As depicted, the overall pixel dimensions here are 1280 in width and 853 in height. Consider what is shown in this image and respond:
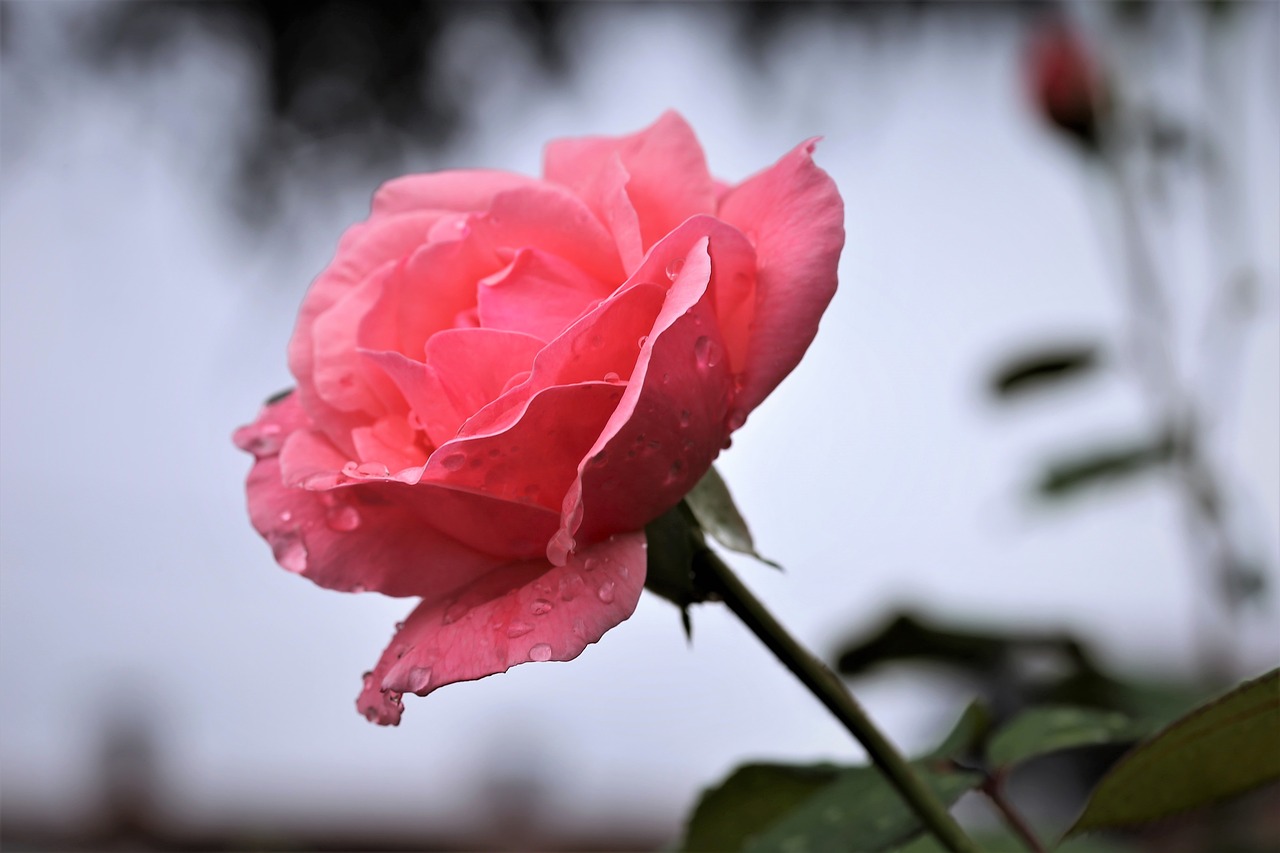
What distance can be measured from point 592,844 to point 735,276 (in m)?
1.20

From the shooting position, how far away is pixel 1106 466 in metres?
1.11

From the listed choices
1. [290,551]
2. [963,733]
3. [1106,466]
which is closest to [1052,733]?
[963,733]

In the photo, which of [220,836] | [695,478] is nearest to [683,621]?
[695,478]

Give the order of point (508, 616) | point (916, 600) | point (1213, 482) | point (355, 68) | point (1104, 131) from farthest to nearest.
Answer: point (355, 68) → point (1104, 131) → point (1213, 482) → point (916, 600) → point (508, 616)

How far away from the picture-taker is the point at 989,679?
3.01 ft

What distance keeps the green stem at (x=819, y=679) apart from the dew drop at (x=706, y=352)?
5 cm

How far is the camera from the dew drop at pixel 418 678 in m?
0.23

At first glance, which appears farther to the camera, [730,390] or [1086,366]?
[1086,366]

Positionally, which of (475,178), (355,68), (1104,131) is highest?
(355,68)

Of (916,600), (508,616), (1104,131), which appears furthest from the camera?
(1104,131)

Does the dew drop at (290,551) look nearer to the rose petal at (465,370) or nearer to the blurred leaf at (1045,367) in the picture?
the rose petal at (465,370)

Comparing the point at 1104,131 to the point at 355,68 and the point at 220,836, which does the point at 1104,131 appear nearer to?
the point at 355,68

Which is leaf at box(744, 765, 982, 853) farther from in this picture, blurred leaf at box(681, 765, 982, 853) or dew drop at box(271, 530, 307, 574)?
dew drop at box(271, 530, 307, 574)

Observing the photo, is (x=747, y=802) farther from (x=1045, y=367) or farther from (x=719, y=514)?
(x=1045, y=367)
